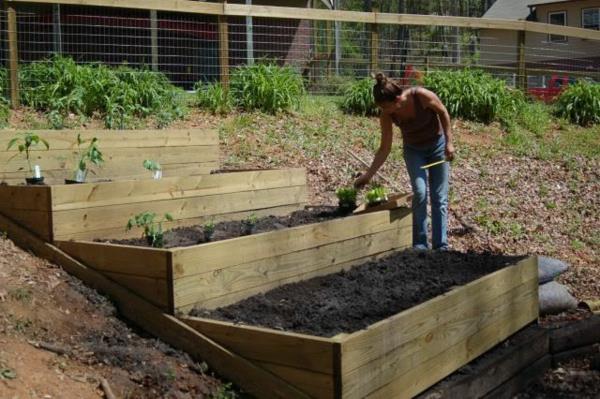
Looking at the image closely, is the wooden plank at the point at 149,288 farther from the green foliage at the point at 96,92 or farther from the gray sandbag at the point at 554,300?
the green foliage at the point at 96,92

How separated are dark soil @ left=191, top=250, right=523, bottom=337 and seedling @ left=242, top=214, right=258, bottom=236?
0.63m

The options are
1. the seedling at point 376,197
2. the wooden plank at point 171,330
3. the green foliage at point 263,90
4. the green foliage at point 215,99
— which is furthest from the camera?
the green foliage at point 263,90

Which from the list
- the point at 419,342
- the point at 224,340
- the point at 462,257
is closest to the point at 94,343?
the point at 224,340

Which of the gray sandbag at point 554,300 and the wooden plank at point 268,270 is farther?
the gray sandbag at point 554,300

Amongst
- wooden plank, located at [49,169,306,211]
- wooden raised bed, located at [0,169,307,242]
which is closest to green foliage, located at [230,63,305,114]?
wooden plank, located at [49,169,306,211]

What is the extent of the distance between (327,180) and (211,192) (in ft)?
Answer: 10.4

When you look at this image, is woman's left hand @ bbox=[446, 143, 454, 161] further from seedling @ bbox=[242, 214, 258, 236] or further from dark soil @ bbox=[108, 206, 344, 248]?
seedling @ bbox=[242, 214, 258, 236]

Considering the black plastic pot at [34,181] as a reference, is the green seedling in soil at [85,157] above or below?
above

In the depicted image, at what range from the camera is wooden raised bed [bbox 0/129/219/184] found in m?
5.61

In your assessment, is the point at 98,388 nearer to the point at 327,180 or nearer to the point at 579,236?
the point at 327,180

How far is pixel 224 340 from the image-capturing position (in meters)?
3.96

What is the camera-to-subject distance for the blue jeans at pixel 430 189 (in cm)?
648

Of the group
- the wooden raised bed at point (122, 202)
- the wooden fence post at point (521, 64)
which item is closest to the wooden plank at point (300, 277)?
the wooden raised bed at point (122, 202)

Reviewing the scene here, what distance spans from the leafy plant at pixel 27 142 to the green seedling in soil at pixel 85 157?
27cm
